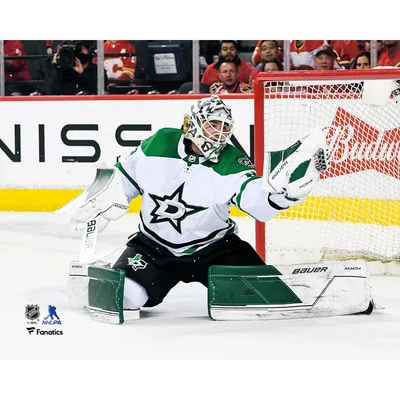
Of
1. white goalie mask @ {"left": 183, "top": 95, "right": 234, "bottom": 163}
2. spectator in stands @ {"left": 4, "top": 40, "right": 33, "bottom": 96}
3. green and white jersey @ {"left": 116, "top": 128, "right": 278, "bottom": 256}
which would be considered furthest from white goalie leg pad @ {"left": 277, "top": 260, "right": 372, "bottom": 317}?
spectator in stands @ {"left": 4, "top": 40, "right": 33, "bottom": 96}

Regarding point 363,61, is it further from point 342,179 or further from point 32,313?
point 32,313

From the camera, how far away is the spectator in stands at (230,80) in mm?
6969

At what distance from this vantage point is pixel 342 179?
5504 millimetres

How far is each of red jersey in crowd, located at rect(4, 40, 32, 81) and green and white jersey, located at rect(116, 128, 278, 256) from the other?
139 inches

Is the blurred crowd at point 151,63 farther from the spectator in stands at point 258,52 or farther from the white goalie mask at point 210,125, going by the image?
the white goalie mask at point 210,125

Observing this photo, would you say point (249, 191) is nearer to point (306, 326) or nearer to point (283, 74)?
point (306, 326)

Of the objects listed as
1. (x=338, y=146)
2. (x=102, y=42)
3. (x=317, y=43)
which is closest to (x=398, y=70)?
(x=338, y=146)

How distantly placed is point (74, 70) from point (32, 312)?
350 cm

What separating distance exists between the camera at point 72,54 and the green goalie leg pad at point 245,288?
3.66m

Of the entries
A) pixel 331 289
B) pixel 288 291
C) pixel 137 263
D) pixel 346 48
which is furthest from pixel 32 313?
pixel 346 48

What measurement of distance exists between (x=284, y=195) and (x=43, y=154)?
3873 millimetres

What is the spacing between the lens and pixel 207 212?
12.8 ft

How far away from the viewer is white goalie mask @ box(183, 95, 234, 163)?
12.5 ft

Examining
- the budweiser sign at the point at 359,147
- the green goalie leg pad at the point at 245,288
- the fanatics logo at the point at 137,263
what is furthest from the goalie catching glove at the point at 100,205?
the budweiser sign at the point at 359,147
